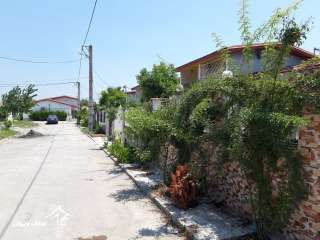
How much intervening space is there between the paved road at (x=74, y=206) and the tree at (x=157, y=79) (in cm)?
1255

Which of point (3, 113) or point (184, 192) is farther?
point (3, 113)

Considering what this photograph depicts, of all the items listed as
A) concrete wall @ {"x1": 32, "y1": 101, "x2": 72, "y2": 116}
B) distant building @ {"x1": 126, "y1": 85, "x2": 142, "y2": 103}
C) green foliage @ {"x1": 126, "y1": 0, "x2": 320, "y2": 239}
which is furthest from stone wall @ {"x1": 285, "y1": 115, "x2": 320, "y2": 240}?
concrete wall @ {"x1": 32, "y1": 101, "x2": 72, "y2": 116}

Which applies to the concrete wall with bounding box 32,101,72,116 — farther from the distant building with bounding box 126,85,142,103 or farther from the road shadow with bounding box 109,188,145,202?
the road shadow with bounding box 109,188,145,202

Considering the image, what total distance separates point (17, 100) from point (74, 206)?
4622 centimetres

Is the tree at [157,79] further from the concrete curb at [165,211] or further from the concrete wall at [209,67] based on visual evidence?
the concrete curb at [165,211]

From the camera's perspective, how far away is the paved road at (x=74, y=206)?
641cm

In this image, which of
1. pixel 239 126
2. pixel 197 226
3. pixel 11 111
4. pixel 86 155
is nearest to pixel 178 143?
pixel 197 226

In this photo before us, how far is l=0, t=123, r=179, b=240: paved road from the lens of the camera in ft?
21.0

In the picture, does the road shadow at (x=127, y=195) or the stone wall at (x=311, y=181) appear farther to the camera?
the road shadow at (x=127, y=195)

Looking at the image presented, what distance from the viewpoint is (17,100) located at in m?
50.9

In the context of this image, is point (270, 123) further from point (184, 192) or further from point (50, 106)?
point (50, 106)

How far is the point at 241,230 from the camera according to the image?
6020 millimetres

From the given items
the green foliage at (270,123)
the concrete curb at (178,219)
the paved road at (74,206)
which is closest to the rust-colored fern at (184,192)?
the concrete curb at (178,219)

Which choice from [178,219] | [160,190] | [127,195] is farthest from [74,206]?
[178,219]
